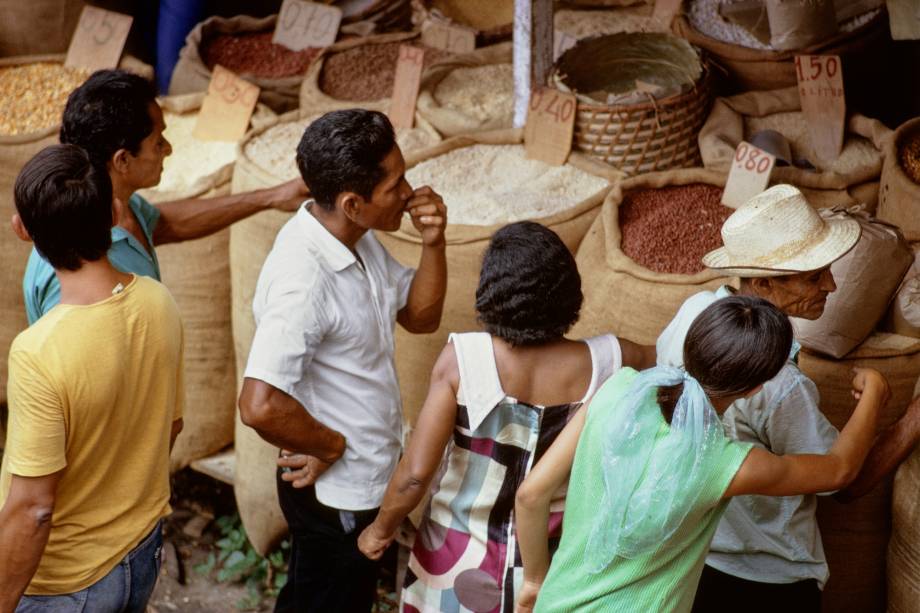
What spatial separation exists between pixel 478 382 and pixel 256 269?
1.23m

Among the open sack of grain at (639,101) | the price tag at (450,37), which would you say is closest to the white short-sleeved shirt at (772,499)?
the open sack of grain at (639,101)

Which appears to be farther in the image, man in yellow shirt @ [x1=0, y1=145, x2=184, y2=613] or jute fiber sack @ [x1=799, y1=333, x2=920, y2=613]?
jute fiber sack @ [x1=799, y1=333, x2=920, y2=613]

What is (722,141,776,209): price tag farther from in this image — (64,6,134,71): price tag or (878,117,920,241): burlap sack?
(64,6,134,71): price tag

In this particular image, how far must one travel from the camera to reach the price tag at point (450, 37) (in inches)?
130

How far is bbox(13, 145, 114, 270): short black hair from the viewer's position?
150 centimetres

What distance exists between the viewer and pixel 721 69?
2891mm

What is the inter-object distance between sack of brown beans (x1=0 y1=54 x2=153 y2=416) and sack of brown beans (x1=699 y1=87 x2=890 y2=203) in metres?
1.72

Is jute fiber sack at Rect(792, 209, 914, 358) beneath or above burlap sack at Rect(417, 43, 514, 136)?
above

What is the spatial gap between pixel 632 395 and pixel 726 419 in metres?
0.33

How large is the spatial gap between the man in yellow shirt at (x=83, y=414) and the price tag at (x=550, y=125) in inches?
48.3

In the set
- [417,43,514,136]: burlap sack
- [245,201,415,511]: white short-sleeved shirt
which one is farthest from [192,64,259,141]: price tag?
[245,201,415,511]: white short-sleeved shirt

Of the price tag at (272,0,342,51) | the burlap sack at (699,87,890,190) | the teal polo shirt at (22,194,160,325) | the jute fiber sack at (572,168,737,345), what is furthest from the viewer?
the price tag at (272,0,342,51)

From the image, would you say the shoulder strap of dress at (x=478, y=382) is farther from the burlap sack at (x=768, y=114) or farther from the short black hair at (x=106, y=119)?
the burlap sack at (x=768, y=114)

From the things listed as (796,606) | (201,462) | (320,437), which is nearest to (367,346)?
(320,437)
